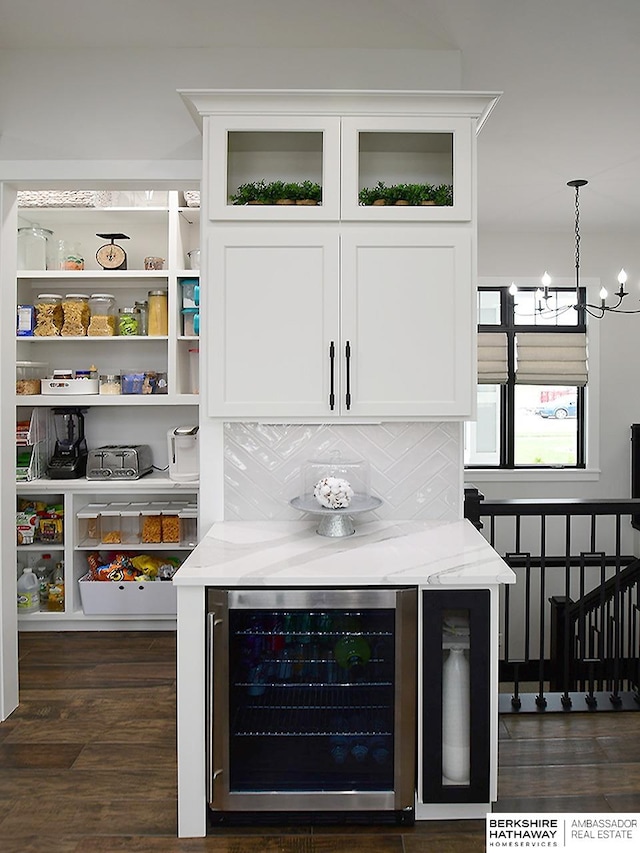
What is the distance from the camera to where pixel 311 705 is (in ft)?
7.52

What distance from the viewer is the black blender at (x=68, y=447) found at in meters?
4.27

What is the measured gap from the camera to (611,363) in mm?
6191

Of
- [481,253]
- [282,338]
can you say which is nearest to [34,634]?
[282,338]

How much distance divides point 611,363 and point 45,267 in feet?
15.1

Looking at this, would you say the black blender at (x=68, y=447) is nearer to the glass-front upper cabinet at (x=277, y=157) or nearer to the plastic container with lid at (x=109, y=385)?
the plastic container with lid at (x=109, y=385)

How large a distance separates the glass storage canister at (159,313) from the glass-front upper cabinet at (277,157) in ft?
5.29

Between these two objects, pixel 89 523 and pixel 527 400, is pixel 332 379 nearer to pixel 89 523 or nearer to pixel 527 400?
pixel 89 523

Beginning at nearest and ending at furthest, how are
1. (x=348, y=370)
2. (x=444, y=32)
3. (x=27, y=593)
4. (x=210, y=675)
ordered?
(x=210, y=675)
(x=348, y=370)
(x=444, y=32)
(x=27, y=593)

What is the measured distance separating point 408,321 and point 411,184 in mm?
559

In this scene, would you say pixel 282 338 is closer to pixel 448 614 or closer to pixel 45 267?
pixel 448 614

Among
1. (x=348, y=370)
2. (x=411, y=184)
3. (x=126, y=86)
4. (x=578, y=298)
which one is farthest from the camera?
(x=578, y=298)

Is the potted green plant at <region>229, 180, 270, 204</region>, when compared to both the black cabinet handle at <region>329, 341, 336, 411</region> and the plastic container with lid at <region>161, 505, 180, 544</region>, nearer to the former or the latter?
the black cabinet handle at <region>329, 341, 336, 411</region>

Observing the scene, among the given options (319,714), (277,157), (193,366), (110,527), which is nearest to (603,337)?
(193,366)

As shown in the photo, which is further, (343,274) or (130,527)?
(130,527)
